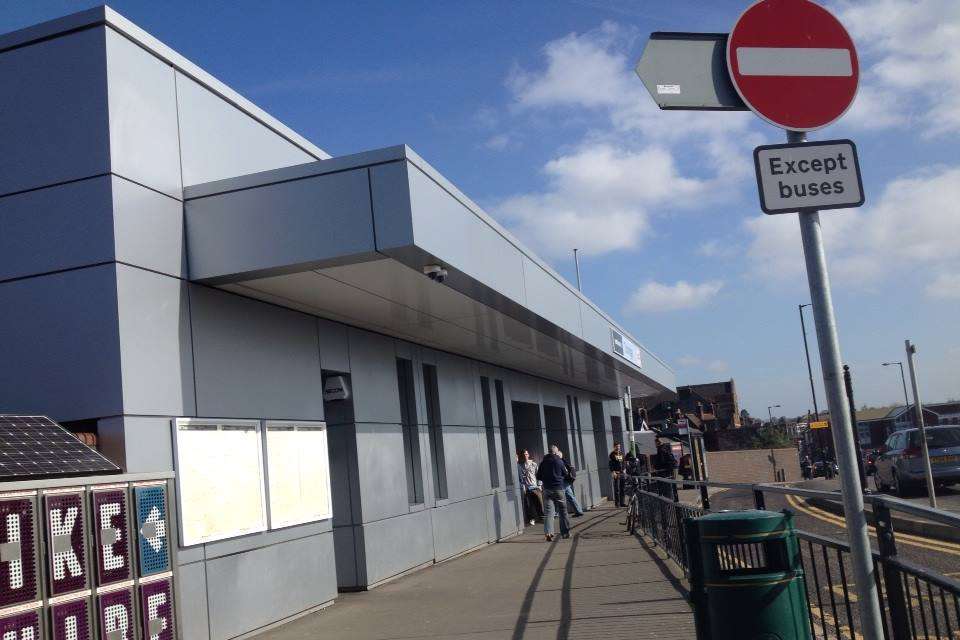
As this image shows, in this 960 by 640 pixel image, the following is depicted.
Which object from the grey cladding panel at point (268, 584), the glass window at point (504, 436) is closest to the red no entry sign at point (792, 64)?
the grey cladding panel at point (268, 584)

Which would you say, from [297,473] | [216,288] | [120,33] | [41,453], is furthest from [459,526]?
[41,453]

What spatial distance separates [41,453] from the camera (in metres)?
6.23

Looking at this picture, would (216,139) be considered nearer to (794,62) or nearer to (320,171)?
(320,171)

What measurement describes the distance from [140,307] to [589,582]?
19.1 ft

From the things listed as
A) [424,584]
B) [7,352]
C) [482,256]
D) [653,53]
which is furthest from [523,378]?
[653,53]

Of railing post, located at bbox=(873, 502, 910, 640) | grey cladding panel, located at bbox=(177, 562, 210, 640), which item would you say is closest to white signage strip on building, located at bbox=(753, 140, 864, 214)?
railing post, located at bbox=(873, 502, 910, 640)

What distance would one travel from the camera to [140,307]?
798 centimetres

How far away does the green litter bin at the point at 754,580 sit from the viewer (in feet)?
15.9

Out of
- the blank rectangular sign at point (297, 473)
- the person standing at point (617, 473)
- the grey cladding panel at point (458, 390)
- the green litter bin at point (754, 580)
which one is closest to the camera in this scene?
the green litter bin at point (754, 580)

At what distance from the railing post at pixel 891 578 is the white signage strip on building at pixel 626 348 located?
15.8 m

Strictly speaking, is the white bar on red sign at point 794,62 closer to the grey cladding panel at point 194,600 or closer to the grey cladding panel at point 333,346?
the grey cladding panel at point 194,600

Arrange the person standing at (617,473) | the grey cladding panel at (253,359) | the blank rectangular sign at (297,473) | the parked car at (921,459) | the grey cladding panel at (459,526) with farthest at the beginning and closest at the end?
the person standing at (617,473) < the parked car at (921,459) < the grey cladding panel at (459,526) < the blank rectangular sign at (297,473) < the grey cladding panel at (253,359)

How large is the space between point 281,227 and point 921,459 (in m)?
19.6

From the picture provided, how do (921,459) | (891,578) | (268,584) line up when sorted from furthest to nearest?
(921,459) → (268,584) → (891,578)
